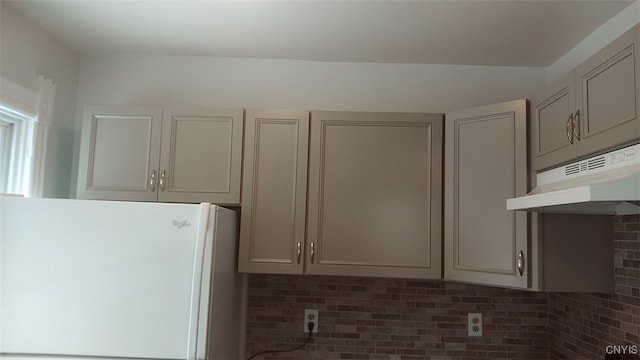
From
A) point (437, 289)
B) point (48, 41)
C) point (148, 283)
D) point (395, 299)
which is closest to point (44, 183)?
point (48, 41)

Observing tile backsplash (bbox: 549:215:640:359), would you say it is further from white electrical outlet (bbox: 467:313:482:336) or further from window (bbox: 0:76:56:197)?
window (bbox: 0:76:56:197)

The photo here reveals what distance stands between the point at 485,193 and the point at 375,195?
0.46 metres

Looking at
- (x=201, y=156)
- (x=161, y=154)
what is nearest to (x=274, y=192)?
(x=201, y=156)

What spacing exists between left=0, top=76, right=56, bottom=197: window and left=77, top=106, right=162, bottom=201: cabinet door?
6.7 inches

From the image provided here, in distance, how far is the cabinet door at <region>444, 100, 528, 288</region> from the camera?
1.88 meters

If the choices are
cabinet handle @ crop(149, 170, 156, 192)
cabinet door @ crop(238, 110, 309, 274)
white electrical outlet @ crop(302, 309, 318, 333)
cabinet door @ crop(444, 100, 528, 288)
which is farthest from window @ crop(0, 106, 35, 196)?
cabinet door @ crop(444, 100, 528, 288)

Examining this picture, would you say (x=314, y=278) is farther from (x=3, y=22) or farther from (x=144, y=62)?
(x=3, y=22)

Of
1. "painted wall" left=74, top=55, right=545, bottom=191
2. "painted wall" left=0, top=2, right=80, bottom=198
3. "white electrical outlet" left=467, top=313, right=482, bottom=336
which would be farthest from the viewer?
"painted wall" left=74, top=55, right=545, bottom=191

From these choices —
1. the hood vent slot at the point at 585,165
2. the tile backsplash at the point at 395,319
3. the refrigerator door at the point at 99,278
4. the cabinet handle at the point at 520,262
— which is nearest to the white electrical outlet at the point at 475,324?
the tile backsplash at the point at 395,319

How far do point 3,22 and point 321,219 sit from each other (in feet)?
5.00

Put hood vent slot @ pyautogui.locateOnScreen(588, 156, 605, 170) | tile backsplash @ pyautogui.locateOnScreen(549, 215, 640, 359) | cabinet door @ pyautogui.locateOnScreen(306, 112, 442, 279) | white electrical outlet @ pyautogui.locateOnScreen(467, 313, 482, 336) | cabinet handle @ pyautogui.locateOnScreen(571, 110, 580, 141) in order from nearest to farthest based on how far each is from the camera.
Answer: hood vent slot @ pyautogui.locateOnScreen(588, 156, 605, 170) → cabinet handle @ pyautogui.locateOnScreen(571, 110, 580, 141) → tile backsplash @ pyautogui.locateOnScreen(549, 215, 640, 359) → cabinet door @ pyautogui.locateOnScreen(306, 112, 442, 279) → white electrical outlet @ pyautogui.locateOnScreen(467, 313, 482, 336)

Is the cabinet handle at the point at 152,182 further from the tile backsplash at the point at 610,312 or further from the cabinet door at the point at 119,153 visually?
the tile backsplash at the point at 610,312

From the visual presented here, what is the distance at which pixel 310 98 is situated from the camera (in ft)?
8.01

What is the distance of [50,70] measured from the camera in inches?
87.7
